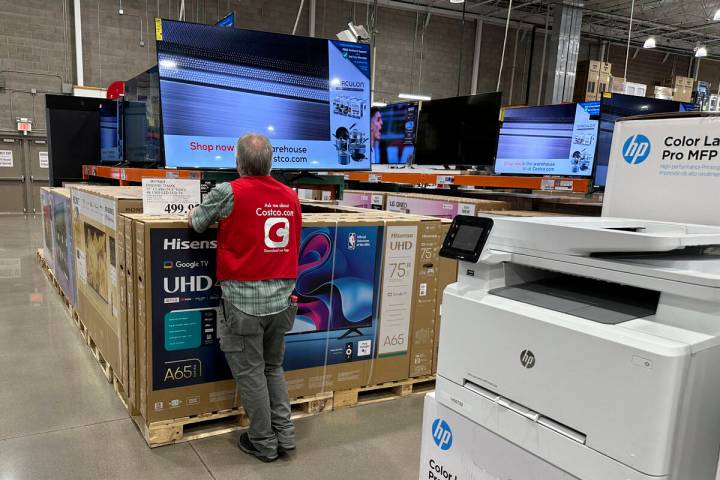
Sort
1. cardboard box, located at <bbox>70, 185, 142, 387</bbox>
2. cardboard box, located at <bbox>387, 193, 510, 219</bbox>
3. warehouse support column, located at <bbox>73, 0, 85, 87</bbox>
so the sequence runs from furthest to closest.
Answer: warehouse support column, located at <bbox>73, 0, 85, 87</bbox> → cardboard box, located at <bbox>387, 193, 510, 219</bbox> → cardboard box, located at <bbox>70, 185, 142, 387</bbox>

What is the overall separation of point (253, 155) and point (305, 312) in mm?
1118

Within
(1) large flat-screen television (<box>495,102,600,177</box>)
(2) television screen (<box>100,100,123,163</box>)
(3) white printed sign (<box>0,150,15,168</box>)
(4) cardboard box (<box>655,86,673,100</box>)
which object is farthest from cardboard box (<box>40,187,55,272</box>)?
(4) cardboard box (<box>655,86,673,100</box>)

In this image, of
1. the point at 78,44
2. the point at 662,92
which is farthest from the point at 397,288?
the point at 78,44

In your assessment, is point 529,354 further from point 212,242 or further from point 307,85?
point 307,85

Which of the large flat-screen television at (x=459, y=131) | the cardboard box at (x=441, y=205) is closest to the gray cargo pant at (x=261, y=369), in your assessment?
the cardboard box at (x=441, y=205)

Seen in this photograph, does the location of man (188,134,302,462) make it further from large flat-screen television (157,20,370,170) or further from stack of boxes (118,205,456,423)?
large flat-screen television (157,20,370,170)

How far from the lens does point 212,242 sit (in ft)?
9.34

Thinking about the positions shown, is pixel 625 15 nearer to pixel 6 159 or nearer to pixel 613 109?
pixel 613 109

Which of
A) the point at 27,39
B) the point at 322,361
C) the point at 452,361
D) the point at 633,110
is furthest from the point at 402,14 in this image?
the point at 452,361

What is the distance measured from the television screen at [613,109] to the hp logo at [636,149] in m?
2.66

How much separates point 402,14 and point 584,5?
4.96 m

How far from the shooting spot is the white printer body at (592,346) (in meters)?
1.17

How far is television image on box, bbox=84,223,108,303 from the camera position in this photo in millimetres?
3531

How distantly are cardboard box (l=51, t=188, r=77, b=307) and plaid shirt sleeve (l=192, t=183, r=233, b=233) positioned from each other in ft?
9.00
